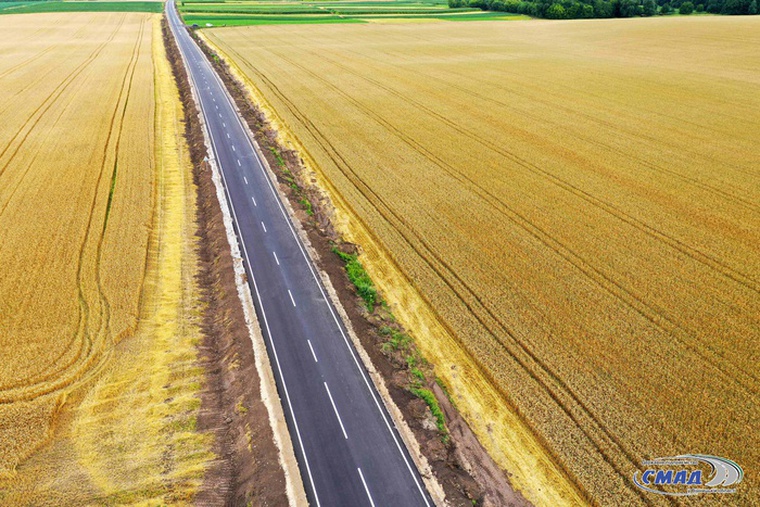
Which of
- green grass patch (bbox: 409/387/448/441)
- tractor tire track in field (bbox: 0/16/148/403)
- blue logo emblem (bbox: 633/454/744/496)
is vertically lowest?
blue logo emblem (bbox: 633/454/744/496)

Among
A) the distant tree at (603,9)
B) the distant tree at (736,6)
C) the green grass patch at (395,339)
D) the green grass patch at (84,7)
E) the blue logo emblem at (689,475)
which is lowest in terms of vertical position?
the blue logo emblem at (689,475)

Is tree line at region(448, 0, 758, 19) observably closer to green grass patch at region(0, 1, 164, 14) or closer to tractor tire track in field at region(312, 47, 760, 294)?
tractor tire track in field at region(312, 47, 760, 294)

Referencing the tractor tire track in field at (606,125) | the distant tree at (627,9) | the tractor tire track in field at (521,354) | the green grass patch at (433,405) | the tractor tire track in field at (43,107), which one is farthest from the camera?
the distant tree at (627,9)

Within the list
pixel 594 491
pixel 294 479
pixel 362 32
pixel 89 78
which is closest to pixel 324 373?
pixel 294 479

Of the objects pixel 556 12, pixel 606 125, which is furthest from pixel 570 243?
pixel 556 12

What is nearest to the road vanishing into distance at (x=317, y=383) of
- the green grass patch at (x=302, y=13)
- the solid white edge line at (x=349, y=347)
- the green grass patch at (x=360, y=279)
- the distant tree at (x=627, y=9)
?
the solid white edge line at (x=349, y=347)

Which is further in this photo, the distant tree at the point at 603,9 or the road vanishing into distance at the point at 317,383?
the distant tree at the point at 603,9

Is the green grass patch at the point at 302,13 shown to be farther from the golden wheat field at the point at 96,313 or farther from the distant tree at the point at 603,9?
the golden wheat field at the point at 96,313

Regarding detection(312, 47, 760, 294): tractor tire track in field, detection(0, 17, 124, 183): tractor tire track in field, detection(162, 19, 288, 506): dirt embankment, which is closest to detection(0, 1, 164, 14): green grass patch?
detection(0, 17, 124, 183): tractor tire track in field
